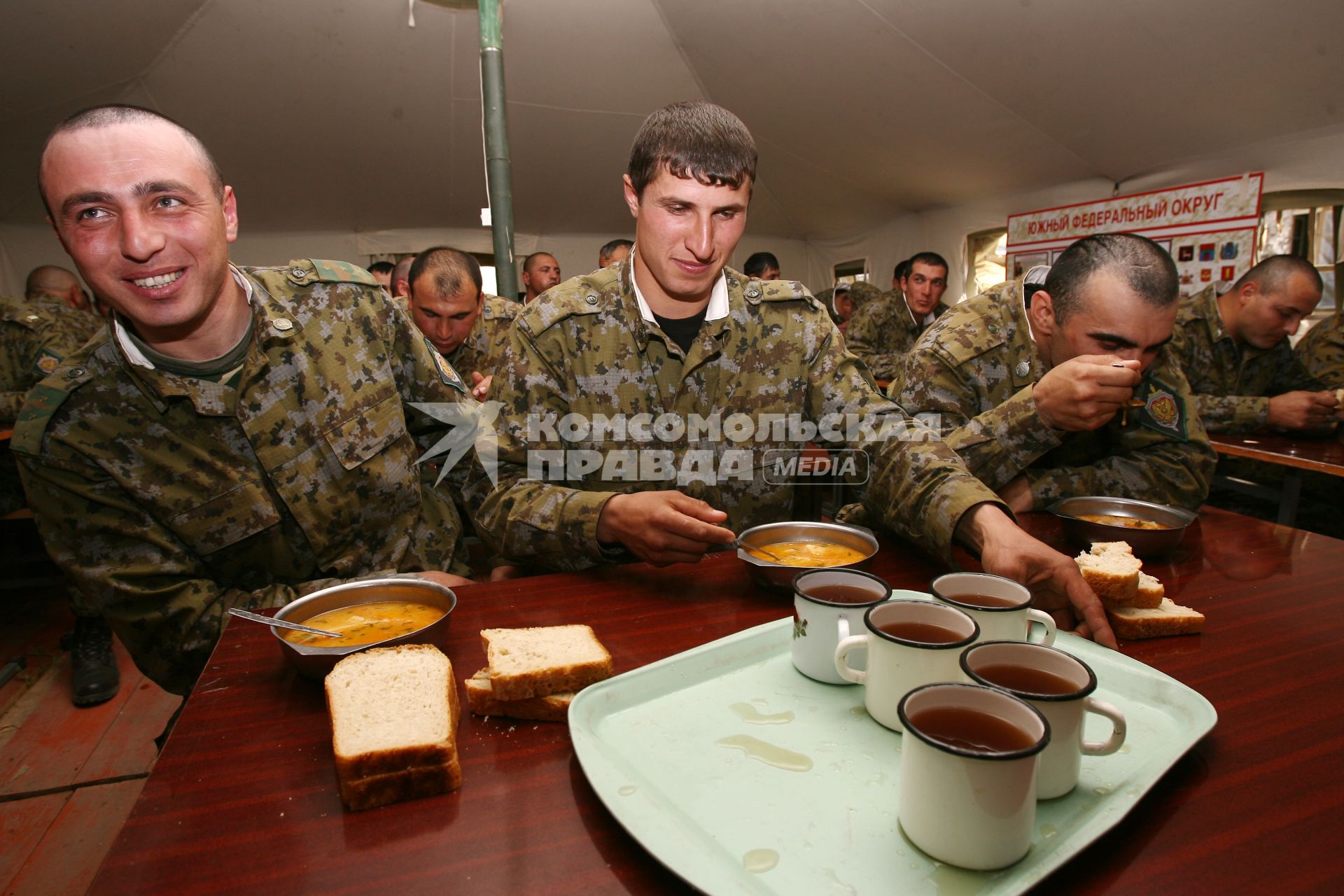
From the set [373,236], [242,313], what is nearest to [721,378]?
[242,313]

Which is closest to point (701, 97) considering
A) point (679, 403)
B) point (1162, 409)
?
point (1162, 409)

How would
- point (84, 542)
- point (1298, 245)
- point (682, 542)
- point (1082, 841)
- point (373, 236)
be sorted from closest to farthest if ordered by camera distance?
1. point (1082, 841)
2. point (682, 542)
3. point (84, 542)
4. point (1298, 245)
5. point (373, 236)

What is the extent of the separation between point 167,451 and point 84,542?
27 cm

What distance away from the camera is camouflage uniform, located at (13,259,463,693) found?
1555 millimetres

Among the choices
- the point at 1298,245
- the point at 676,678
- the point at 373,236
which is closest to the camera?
the point at 676,678

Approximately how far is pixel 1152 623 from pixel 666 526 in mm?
867

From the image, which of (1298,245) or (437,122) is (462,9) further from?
(1298,245)

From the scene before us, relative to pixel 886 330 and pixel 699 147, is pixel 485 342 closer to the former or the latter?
pixel 699 147

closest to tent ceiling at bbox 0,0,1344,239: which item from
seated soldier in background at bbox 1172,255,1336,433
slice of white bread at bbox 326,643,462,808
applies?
seated soldier in background at bbox 1172,255,1336,433

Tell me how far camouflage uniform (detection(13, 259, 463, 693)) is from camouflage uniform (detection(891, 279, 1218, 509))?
167 cm

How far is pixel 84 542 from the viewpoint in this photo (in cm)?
158

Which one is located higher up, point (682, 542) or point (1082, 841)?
point (682, 542)

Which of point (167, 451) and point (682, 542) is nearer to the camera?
point (682, 542)

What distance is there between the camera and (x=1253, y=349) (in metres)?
4.19
